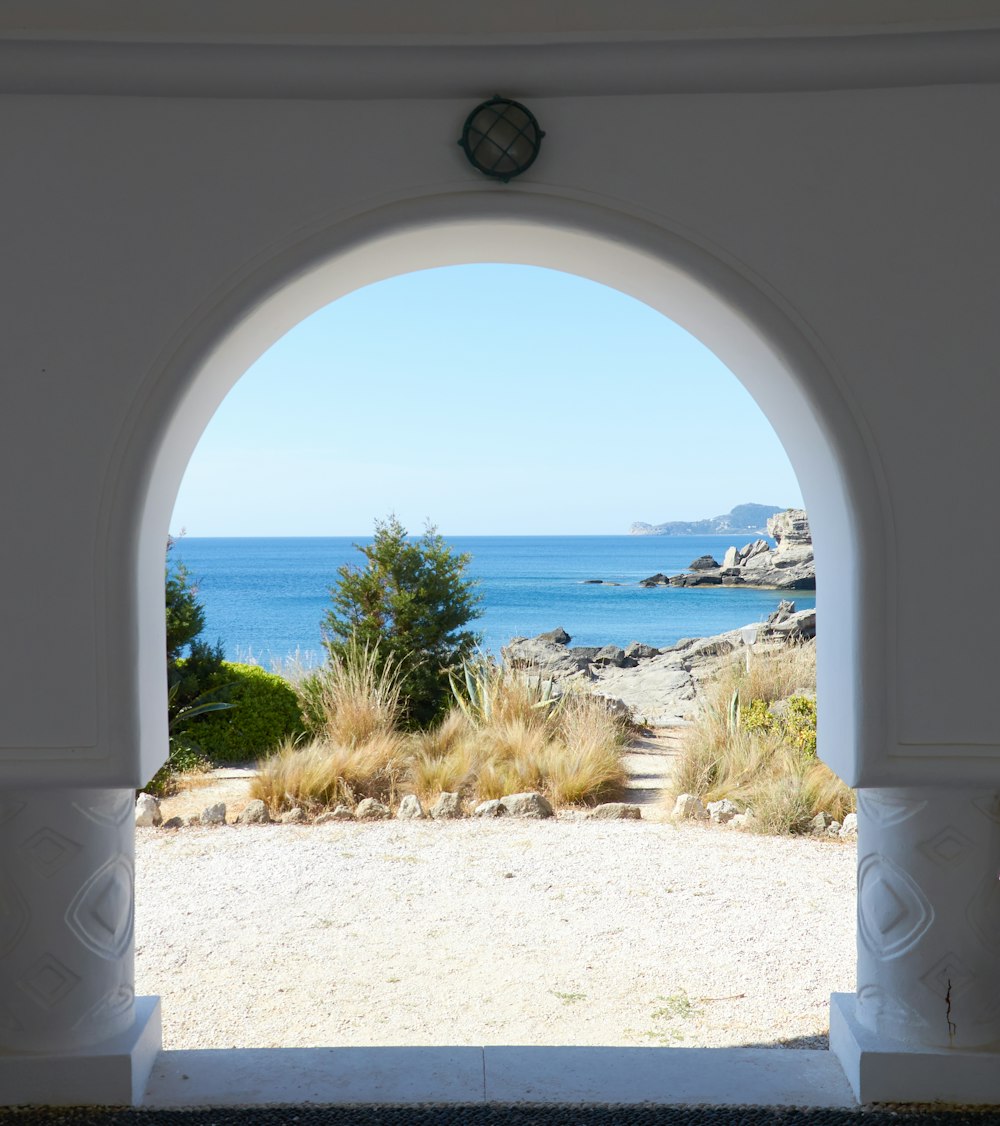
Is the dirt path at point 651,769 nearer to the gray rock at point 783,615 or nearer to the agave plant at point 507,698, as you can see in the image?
the agave plant at point 507,698

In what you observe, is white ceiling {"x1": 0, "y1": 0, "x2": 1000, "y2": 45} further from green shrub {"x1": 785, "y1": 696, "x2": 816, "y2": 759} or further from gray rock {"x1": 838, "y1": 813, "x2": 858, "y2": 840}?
green shrub {"x1": 785, "y1": 696, "x2": 816, "y2": 759}

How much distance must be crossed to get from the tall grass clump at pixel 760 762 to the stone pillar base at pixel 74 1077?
4129 millimetres

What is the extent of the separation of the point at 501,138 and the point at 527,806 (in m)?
4.73

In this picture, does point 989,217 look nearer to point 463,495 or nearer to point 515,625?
point 515,625

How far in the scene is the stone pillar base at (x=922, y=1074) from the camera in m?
2.34

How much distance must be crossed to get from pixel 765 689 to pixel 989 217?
238 inches

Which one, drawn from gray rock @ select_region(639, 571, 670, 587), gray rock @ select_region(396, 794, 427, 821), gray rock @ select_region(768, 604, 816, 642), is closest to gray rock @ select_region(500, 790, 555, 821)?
gray rock @ select_region(396, 794, 427, 821)

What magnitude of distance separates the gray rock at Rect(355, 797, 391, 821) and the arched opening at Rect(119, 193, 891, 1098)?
398 cm

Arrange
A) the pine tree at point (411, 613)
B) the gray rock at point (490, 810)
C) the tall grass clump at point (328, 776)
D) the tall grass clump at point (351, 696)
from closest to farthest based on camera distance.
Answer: the gray rock at point (490, 810) < the tall grass clump at point (328, 776) < the tall grass clump at point (351, 696) < the pine tree at point (411, 613)

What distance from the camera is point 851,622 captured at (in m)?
2.18

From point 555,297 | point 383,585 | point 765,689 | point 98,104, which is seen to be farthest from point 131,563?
point 555,297

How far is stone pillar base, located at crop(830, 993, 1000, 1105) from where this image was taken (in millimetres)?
2344

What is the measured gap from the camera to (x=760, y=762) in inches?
247

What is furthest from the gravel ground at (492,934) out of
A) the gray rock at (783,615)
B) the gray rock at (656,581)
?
the gray rock at (656,581)
